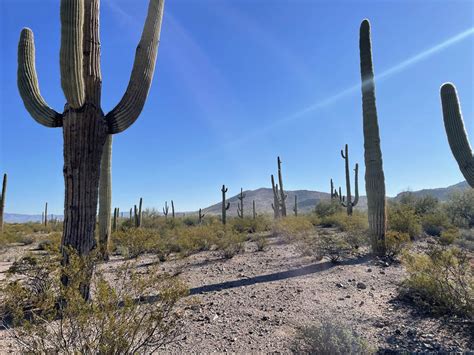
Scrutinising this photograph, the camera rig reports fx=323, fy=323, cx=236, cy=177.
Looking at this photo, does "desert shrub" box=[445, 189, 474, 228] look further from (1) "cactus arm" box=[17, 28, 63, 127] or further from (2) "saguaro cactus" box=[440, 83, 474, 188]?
(1) "cactus arm" box=[17, 28, 63, 127]

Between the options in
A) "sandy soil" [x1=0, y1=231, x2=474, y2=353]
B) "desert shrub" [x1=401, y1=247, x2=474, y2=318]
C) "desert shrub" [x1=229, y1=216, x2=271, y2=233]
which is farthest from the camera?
"desert shrub" [x1=229, y1=216, x2=271, y2=233]

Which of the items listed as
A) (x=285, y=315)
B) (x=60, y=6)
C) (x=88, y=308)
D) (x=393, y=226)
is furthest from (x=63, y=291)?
(x=393, y=226)

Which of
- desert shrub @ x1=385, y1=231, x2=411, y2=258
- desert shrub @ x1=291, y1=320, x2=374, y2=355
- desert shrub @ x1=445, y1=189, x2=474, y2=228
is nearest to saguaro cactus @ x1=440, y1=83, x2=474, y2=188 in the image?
desert shrub @ x1=385, y1=231, x2=411, y2=258

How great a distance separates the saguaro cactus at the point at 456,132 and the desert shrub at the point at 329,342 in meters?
4.16

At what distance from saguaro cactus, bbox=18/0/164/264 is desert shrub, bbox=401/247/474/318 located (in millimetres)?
5124

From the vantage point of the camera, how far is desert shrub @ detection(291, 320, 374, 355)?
3.34 metres

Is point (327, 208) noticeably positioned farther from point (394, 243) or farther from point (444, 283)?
point (444, 283)

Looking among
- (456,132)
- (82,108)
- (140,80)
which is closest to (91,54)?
(140,80)

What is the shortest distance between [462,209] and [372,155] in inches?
466

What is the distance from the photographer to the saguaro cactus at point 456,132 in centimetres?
602

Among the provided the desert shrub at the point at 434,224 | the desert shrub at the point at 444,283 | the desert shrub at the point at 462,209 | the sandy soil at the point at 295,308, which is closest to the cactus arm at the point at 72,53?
the sandy soil at the point at 295,308

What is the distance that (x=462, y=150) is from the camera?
20.0 feet

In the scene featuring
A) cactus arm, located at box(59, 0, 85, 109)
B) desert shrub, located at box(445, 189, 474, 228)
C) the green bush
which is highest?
cactus arm, located at box(59, 0, 85, 109)

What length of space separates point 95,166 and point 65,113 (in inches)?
37.9
